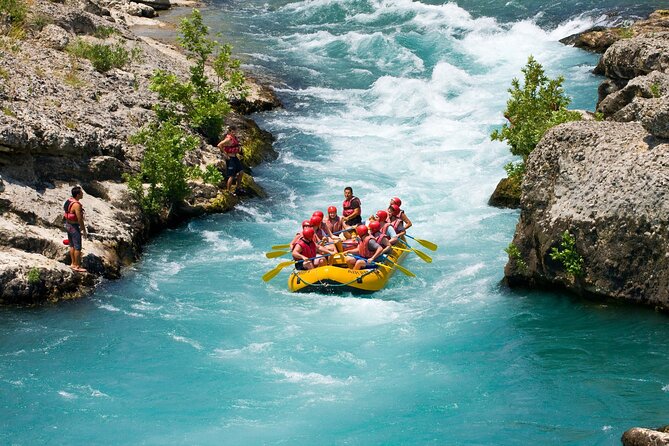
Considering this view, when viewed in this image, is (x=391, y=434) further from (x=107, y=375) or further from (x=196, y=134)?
(x=196, y=134)

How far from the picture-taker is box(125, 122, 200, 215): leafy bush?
1766 cm

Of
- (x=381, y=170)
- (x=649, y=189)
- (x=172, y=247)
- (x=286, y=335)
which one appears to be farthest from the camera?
(x=381, y=170)

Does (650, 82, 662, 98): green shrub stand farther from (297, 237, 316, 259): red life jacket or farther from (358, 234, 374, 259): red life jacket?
(297, 237, 316, 259): red life jacket

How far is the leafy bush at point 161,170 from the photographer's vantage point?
1766cm

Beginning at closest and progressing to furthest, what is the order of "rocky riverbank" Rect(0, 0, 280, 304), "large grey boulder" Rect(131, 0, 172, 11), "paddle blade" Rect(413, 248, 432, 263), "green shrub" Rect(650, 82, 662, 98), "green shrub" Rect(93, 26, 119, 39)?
"rocky riverbank" Rect(0, 0, 280, 304)
"green shrub" Rect(650, 82, 662, 98)
"paddle blade" Rect(413, 248, 432, 263)
"green shrub" Rect(93, 26, 119, 39)
"large grey boulder" Rect(131, 0, 172, 11)

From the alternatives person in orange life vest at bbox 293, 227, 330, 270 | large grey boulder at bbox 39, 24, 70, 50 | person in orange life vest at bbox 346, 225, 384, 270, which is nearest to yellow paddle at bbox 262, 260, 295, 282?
person in orange life vest at bbox 293, 227, 330, 270

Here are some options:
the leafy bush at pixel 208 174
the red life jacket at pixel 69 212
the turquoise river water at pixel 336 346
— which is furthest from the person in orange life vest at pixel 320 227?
the red life jacket at pixel 69 212

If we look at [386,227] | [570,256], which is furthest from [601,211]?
[386,227]

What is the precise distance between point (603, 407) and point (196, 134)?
12.3 meters

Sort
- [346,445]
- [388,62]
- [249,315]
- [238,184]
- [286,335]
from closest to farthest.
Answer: [346,445] < [286,335] < [249,315] < [238,184] < [388,62]

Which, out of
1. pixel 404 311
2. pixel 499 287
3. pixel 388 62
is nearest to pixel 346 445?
pixel 404 311

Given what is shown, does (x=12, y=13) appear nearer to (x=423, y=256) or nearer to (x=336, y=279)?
(x=336, y=279)

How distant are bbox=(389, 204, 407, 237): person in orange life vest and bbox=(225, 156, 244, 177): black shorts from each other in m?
3.89

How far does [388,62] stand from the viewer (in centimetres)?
3156
